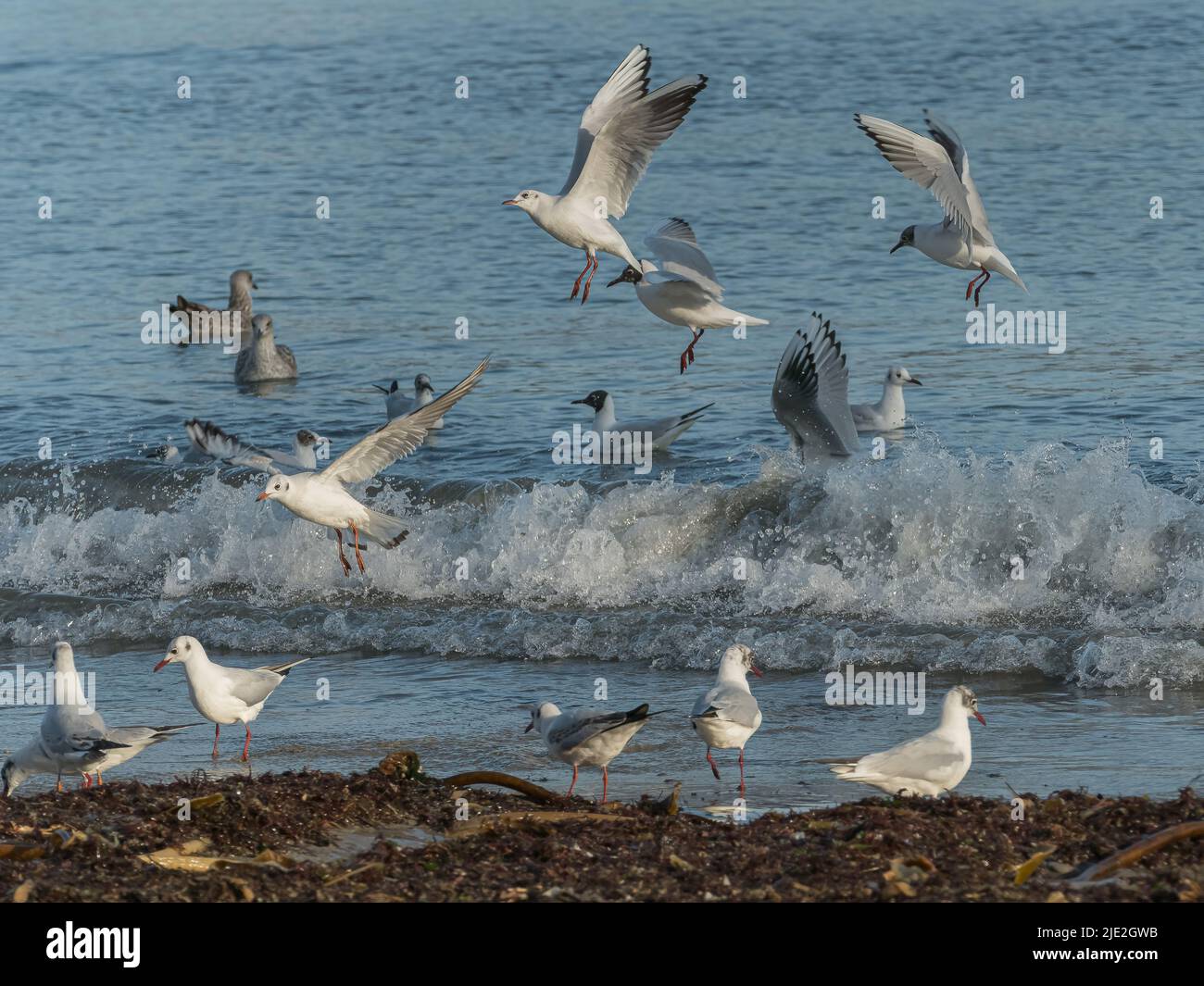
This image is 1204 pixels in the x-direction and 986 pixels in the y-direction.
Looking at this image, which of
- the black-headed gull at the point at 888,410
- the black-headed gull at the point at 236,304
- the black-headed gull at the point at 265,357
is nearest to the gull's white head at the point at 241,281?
the black-headed gull at the point at 236,304

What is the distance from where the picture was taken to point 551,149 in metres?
22.2

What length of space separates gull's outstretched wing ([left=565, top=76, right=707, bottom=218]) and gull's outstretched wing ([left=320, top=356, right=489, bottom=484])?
4.79 feet

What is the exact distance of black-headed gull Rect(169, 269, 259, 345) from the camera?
17.2 metres

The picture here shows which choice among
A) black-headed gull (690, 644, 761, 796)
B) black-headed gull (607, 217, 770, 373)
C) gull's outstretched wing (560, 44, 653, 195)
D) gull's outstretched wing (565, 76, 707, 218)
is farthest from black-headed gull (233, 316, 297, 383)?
black-headed gull (690, 644, 761, 796)

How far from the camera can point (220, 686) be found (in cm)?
740

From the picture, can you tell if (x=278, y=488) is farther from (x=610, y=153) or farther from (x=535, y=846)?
(x=535, y=846)

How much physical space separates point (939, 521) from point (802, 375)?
1223 mm

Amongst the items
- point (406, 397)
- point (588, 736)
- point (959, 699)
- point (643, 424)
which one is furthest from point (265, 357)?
point (959, 699)

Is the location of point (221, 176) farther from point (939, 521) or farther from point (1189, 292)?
point (939, 521)

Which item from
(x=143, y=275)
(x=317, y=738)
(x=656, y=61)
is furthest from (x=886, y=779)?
(x=656, y=61)

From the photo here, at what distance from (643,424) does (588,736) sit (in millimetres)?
6224

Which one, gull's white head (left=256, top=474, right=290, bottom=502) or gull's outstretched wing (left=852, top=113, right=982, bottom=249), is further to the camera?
gull's outstretched wing (left=852, top=113, right=982, bottom=249)

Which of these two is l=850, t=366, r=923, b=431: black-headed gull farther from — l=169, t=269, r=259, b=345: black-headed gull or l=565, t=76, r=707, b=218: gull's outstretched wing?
l=169, t=269, r=259, b=345: black-headed gull

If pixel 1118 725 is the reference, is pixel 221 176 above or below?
above
